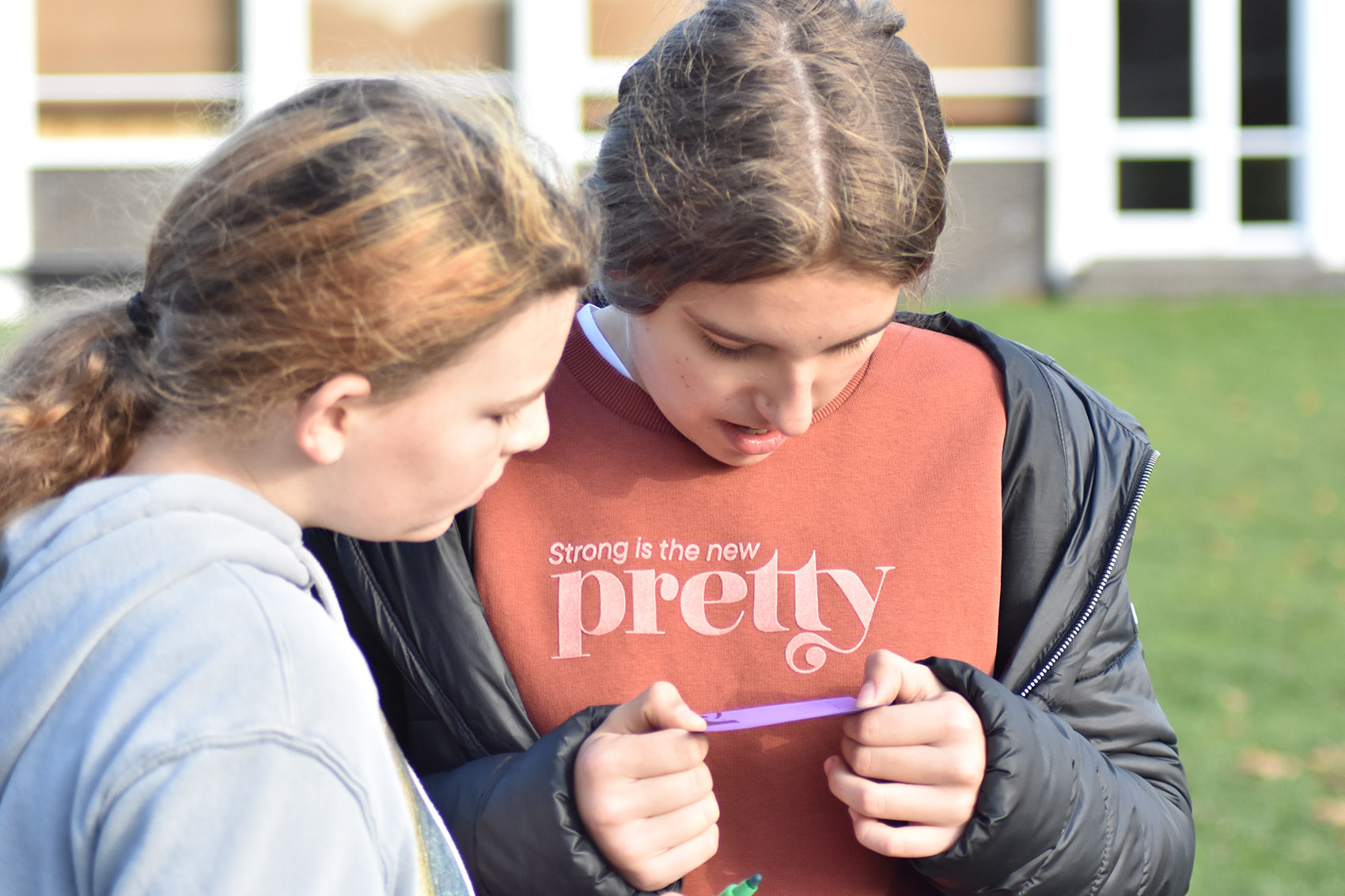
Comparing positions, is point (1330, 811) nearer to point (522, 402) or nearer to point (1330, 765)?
point (1330, 765)

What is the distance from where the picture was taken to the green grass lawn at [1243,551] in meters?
4.18

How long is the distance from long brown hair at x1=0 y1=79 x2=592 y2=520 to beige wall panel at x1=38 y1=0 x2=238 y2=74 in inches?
436

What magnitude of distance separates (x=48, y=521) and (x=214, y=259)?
0.30 metres

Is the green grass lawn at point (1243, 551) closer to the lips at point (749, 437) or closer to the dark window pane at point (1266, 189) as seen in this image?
the dark window pane at point (1266, 189)

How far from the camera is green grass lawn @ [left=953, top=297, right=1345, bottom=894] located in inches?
165

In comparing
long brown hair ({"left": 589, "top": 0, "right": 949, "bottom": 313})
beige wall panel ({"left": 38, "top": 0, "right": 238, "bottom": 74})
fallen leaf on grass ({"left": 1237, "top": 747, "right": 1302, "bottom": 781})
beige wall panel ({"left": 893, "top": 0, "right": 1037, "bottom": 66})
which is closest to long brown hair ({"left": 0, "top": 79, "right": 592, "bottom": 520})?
long brown hair ({"left": 589, "top": 0, "right": 949, "bottom": 313})

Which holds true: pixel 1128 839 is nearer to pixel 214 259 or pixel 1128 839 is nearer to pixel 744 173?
pixel 744 173

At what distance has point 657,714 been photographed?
61.0 inches

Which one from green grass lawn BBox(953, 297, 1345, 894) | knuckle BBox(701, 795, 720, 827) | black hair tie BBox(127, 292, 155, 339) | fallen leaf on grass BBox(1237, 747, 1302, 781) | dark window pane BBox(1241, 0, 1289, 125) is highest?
dark window pane BBox(1241, 0, 1289, 125)

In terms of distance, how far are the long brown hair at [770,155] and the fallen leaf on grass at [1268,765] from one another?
3.41 meters

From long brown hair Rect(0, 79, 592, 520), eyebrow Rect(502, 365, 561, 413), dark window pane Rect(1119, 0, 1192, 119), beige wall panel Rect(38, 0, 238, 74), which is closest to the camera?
long brown hair Rect(0, 79, 592, 520)

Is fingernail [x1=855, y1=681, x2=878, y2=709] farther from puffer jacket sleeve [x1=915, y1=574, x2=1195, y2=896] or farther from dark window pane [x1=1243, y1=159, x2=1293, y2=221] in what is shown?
dark window pane [x1=1243, y1=159, x2=1293, y2=221]

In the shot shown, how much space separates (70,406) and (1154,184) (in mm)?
12669

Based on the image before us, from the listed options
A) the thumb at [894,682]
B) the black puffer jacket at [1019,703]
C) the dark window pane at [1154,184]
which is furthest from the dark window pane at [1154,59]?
the thumb at [894,682]
